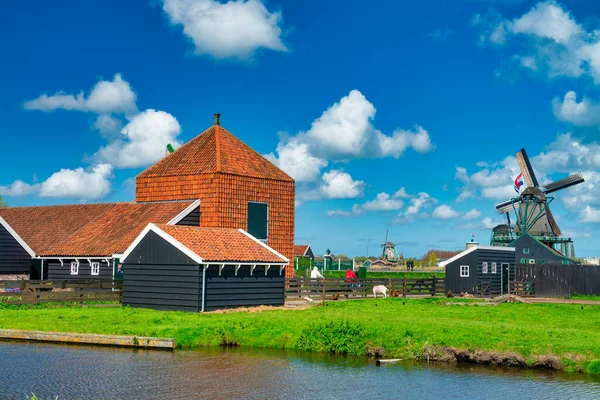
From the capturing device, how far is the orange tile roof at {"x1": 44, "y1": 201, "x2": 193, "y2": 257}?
1521 inches

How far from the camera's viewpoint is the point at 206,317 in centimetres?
2597

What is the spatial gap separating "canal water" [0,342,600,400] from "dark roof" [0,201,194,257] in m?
19.4

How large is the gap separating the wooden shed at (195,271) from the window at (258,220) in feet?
32.7

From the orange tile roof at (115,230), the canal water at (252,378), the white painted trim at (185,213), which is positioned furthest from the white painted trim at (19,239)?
the canal water at (252,378)

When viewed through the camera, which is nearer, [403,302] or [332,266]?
[403,302]

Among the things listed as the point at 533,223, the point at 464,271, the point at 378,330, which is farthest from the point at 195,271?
the point at 533,223

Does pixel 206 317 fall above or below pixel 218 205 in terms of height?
below

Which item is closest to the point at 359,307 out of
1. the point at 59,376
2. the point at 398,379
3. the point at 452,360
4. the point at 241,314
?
the point at 241,314

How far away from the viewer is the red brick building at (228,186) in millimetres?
40938

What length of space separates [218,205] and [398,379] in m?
25.1

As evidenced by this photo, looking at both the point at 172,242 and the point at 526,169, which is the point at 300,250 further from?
the point at 172,242

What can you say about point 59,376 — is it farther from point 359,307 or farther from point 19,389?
point 359,307

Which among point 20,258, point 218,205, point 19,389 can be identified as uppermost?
point 218,205

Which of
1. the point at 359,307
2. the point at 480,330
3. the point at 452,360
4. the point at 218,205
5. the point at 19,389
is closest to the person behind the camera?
the point at 19,389
